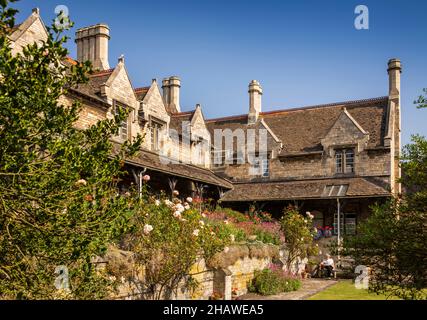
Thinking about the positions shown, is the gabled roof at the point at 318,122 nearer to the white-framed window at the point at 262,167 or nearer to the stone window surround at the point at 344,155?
the stone window surround at the point at 344,155

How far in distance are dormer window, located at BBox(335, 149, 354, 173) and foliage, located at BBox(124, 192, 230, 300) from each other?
18.7 meters

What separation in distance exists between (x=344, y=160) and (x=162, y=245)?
2029 cm

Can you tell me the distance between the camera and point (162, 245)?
1063cm

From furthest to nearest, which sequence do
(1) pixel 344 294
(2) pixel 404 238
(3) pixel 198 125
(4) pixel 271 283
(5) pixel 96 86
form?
(3) pixel 198 125, (5) pixel 96 86, (4) pixel 271 283, (1) pixel 344 294, (2) pixel 404 238

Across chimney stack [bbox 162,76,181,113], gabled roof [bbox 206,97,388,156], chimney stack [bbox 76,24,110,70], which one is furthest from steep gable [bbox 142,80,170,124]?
gabled roof [bbox 206,97,388,156]

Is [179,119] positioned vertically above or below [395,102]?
below

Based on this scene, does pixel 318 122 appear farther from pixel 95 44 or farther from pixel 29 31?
pixel 29 31

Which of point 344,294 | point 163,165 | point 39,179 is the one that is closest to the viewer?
point 39,179

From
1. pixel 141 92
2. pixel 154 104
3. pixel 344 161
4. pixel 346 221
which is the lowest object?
pixel 346 221

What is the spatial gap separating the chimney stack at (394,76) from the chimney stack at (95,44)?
18175mm

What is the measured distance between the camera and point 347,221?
27188mm

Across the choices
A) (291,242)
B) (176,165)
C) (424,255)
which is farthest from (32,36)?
(424,255)

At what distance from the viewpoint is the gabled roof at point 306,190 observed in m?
25.5

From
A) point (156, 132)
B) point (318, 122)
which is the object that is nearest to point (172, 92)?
point (156, 132)
